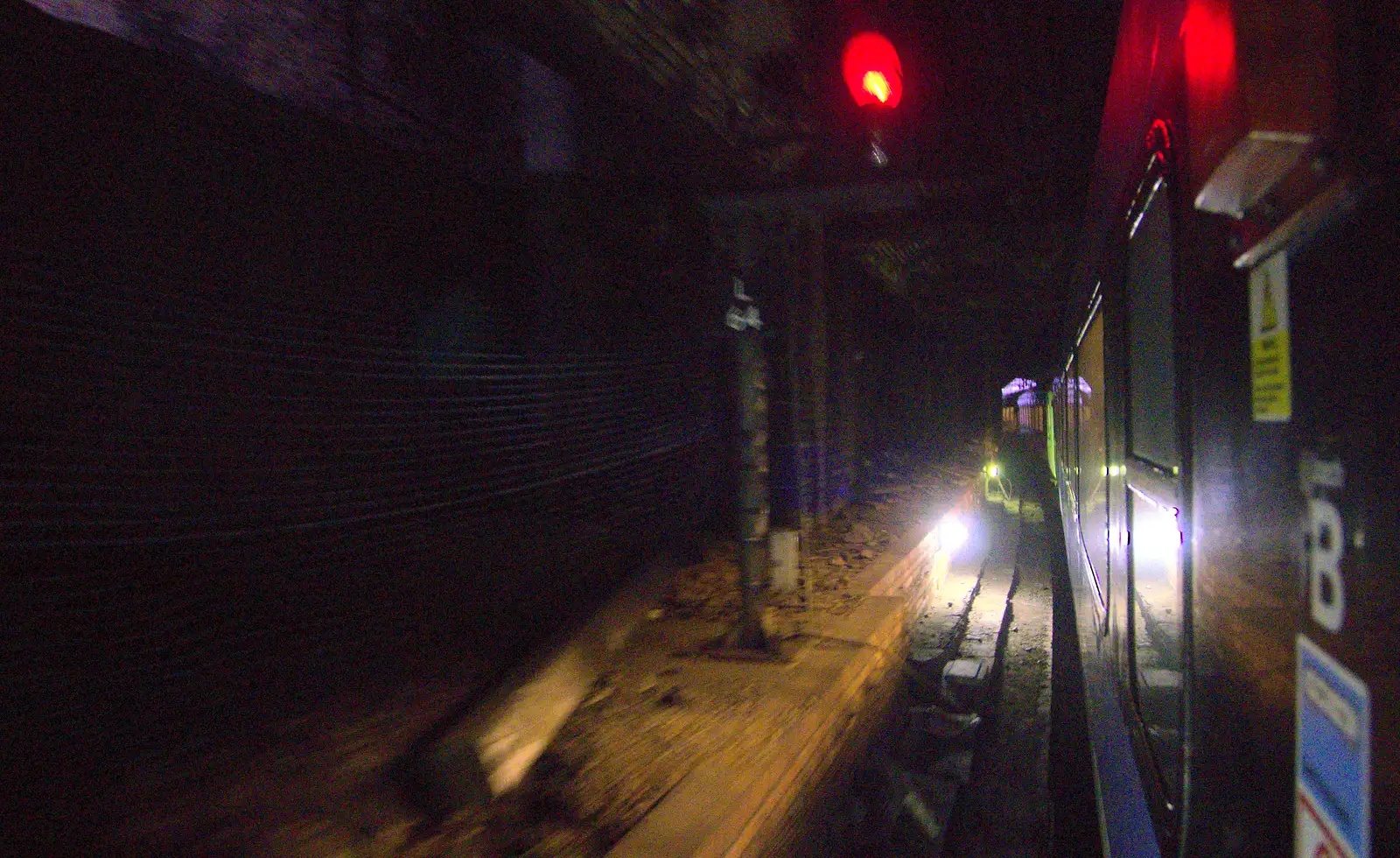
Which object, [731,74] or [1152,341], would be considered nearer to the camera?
[1152,341]

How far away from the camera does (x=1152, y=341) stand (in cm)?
245

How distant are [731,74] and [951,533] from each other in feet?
24.6

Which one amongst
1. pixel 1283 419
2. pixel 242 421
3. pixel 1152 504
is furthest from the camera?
pixel 242 421

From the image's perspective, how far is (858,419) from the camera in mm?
15352

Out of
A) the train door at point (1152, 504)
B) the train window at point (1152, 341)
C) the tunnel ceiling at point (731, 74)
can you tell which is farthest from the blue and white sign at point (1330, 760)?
the tunnel ceiling at point (731, 74)

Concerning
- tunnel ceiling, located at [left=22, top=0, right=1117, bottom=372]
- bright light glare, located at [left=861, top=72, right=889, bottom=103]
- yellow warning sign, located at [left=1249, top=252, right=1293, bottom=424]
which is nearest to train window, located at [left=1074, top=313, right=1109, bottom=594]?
bright light glare, located at [left=861, top=72, right=889, bottom=103]

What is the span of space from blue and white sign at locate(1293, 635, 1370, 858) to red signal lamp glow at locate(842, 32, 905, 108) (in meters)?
3.98

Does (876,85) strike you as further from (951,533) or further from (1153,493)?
(951,533)

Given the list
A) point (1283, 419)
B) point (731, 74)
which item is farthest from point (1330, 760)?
point (731, 74)

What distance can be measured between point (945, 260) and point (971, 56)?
279 inches

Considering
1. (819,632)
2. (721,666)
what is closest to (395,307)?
(721,666)

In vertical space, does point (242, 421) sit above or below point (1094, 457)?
above

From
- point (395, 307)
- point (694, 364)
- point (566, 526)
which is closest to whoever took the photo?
point (395, 307)

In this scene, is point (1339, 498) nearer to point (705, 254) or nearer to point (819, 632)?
point (819, 632)
